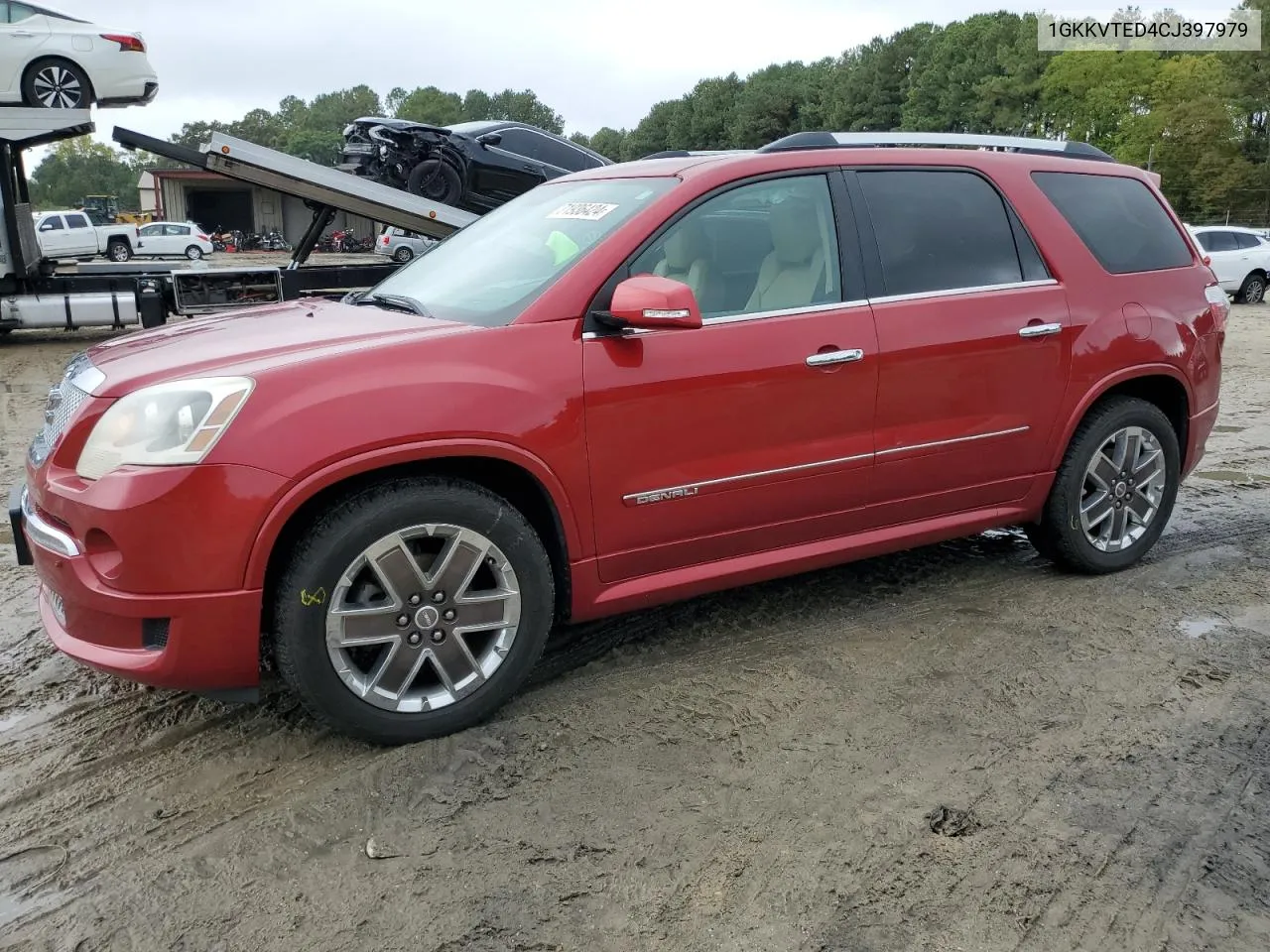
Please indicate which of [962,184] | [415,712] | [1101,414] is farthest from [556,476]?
[1101,414]

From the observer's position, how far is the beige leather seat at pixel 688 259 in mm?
3498

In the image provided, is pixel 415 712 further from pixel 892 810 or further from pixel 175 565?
pixel 892 810

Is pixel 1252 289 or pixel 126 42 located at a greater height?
pixel 126 42

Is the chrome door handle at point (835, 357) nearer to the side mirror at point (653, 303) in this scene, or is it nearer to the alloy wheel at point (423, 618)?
the side mirror at point (653, 303)

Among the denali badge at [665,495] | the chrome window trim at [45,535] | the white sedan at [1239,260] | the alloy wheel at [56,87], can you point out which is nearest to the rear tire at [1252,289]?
the white sedan at [1239,260]

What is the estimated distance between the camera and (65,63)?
496 inches

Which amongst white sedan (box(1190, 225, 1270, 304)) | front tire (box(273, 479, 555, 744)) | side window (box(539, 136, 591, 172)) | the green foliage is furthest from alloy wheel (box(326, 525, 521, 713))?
the green foliage

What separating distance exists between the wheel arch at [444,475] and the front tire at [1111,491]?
7.61 feet

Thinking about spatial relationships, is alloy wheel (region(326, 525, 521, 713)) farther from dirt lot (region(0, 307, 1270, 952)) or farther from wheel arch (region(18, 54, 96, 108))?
wheel arch (region(18, 54, 96, 108))

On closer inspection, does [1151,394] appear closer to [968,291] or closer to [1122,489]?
[1122,489]

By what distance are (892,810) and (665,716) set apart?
81cm

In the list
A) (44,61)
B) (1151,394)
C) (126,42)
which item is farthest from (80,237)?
(1151,394)

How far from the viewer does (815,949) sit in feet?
7.48

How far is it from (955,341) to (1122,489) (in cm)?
131
